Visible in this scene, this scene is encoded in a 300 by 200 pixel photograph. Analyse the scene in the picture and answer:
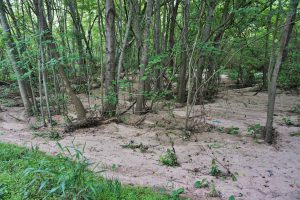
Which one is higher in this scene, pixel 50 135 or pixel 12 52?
pixel 12 52

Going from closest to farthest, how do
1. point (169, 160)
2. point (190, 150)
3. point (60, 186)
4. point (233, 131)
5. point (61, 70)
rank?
point (60, 186)
point (169, 160)
point (190, 150)
point (233, 131)
point (61, 70)

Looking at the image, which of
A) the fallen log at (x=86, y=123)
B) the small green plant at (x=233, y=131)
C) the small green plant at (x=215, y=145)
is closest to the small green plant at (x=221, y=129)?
the small green plant at (x=233, y=131)

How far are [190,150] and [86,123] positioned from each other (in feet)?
9.40

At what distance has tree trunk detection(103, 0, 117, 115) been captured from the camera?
243 inches

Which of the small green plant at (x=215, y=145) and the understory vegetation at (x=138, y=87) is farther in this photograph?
the small green plant at (x=215, y=145)

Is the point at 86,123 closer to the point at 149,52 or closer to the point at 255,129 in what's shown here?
the point at 149,52

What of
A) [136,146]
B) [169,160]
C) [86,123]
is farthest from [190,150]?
[86,123]

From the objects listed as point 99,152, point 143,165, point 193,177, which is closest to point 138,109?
point 99,152

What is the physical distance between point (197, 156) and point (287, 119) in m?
3.63

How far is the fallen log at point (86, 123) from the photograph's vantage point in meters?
5.69

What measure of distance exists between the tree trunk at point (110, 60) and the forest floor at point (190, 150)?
0.64 metres

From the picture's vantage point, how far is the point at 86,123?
6.01m

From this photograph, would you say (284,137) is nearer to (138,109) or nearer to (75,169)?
(138,109)

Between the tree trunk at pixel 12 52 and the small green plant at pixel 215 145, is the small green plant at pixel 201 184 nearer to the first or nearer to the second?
the small green plant at pixel 215 145
